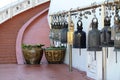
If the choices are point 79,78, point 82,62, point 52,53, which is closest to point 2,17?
point 52,53

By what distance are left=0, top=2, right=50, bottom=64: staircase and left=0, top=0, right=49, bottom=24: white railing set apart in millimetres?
142

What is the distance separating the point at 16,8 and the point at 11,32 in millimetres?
1938

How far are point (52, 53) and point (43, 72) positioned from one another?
1.80m

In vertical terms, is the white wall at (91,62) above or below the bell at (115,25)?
below

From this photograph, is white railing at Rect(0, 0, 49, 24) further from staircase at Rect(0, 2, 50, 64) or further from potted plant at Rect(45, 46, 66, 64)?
potted plant at Rect(45, 46, 66, 64)

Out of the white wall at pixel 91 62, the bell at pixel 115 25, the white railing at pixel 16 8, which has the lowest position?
the white wall at pixel 91 62

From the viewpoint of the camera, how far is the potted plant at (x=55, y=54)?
9859mm

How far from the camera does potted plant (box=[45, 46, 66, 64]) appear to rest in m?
9.86

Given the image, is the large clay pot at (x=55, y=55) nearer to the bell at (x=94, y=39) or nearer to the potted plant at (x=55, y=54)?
the potted plant at (x=55, y=54)

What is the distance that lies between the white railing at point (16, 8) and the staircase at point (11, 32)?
142 mm

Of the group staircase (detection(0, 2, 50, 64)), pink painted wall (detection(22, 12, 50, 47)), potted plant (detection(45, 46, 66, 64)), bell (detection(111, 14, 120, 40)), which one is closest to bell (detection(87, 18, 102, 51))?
bell (detection(111, 14, 120, 40))

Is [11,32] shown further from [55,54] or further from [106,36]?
[106,36]

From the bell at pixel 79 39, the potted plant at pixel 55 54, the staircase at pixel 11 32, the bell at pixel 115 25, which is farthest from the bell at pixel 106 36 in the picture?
the staircase at pixel 11 32

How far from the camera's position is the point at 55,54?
9859mm
